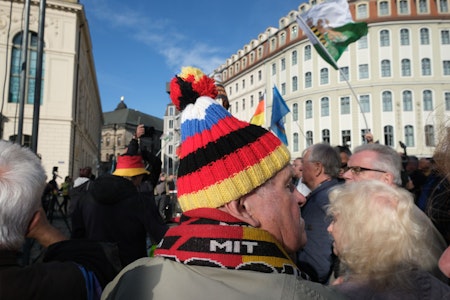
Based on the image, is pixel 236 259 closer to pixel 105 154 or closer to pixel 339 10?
pixel 339 10

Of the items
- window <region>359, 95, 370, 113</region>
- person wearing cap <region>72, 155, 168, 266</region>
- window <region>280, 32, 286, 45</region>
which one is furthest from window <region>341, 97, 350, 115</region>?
person wearing cap <region>72, 155, 168, 266</region>

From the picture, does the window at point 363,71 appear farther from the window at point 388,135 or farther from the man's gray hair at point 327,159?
the man's gray hair at point 327,159

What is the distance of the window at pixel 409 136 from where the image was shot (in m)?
36.0

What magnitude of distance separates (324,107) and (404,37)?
11.1m

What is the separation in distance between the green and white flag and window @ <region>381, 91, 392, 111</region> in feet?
98.1

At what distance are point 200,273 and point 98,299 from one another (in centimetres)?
69

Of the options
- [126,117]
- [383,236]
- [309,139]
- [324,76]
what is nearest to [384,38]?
[324,76]

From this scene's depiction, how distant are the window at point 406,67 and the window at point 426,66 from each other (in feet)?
4.52

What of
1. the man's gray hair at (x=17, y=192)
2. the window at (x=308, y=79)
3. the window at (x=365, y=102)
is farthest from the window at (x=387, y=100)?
the man's gray hair at (x=17, y=192)

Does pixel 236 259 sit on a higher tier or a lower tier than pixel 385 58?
lower

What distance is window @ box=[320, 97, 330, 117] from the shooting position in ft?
129

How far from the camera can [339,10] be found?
9789 millimetres

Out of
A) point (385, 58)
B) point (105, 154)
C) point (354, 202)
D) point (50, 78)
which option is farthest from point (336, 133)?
point (105, 154)

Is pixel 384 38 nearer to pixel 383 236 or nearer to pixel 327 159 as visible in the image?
pixel 327 159
